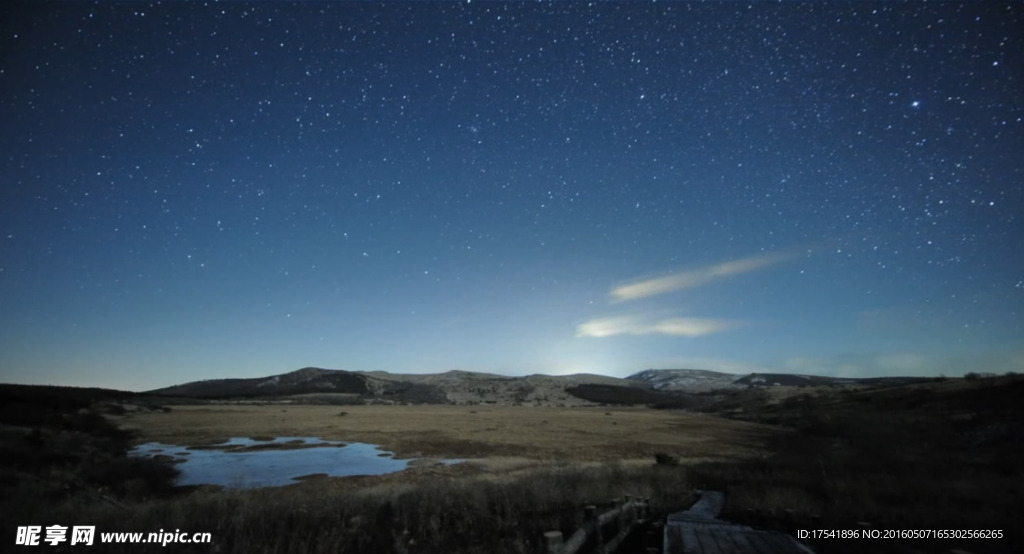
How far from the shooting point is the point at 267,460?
33281 mm

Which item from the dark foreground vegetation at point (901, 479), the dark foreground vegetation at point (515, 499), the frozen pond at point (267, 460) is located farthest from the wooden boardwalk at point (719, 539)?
the frozen pond at point (267, 460)

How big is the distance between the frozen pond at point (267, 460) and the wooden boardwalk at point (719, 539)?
67.6ft

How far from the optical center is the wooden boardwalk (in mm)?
9453

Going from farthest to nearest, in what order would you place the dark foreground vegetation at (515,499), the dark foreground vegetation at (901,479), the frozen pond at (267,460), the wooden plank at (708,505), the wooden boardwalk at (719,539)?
the frozen pond at (267,460) → the wooden plank at (708,505) → the dark foreground vegetation at (901,479) → the dark foreground vegetation at (515,499) → the wooden boardwalk at (719,539)

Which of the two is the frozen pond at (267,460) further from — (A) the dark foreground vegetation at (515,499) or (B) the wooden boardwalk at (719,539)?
(B) the wooden boardwalk at (719,539)

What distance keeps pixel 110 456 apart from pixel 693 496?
110 ft

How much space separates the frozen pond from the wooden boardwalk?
20.6m

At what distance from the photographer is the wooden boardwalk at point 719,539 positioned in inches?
372

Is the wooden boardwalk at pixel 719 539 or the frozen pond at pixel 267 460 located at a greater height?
the wooden boardwalk at pixel 719 539

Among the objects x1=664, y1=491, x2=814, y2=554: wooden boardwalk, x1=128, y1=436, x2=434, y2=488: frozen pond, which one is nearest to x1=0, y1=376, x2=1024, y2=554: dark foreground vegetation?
x1=664, y1=491, x2=814, y2=554: wooden boardwalk

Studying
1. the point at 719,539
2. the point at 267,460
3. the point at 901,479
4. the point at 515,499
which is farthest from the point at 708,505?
the point at 267,460

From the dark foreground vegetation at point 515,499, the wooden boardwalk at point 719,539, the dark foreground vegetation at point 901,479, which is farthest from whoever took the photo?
the dark foreground vegetation at point 901,479

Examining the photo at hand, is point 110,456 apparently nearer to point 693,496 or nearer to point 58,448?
point 58,448

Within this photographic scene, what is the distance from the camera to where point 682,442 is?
46.8m
